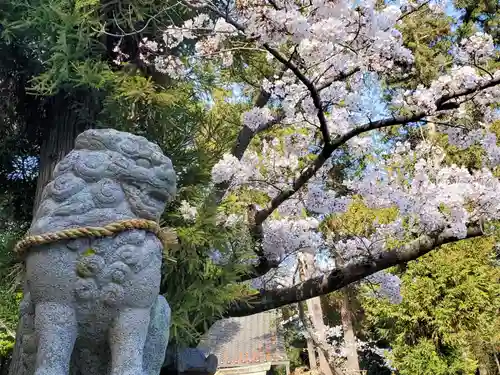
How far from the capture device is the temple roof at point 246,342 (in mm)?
9828

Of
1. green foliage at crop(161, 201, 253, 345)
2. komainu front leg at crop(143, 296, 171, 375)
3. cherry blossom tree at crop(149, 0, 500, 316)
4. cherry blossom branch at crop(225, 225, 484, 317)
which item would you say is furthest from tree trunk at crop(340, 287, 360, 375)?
komainu front leg at crop(143, 296, 171, 375)

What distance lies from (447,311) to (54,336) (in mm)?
8908

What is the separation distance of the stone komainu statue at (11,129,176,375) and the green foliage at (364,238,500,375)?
8.43m

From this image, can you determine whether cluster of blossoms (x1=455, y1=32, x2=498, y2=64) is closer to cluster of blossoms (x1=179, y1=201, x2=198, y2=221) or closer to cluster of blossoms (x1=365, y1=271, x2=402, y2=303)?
cluster of blossoms (x1=179, y1=201, x2=198, y2=221)

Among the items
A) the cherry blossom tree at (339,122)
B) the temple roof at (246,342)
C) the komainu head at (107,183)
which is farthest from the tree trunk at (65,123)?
the temple roof at (246,342)

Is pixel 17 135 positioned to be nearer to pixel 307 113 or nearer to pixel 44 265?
pixel 307 113

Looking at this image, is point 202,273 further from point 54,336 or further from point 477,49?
point 477,49

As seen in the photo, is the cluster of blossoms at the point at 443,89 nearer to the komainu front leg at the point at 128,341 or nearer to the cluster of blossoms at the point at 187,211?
the cluster of blossoms at the point at 187,211

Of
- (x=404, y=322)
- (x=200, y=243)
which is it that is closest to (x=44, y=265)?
(x=200, y=243)

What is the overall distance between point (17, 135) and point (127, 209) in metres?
3.99

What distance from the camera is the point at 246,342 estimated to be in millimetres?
10977

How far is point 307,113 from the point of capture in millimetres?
4746

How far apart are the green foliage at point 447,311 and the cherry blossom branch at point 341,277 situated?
4.72 meters

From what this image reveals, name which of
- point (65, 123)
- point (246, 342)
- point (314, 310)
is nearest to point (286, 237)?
point (65, 123)
